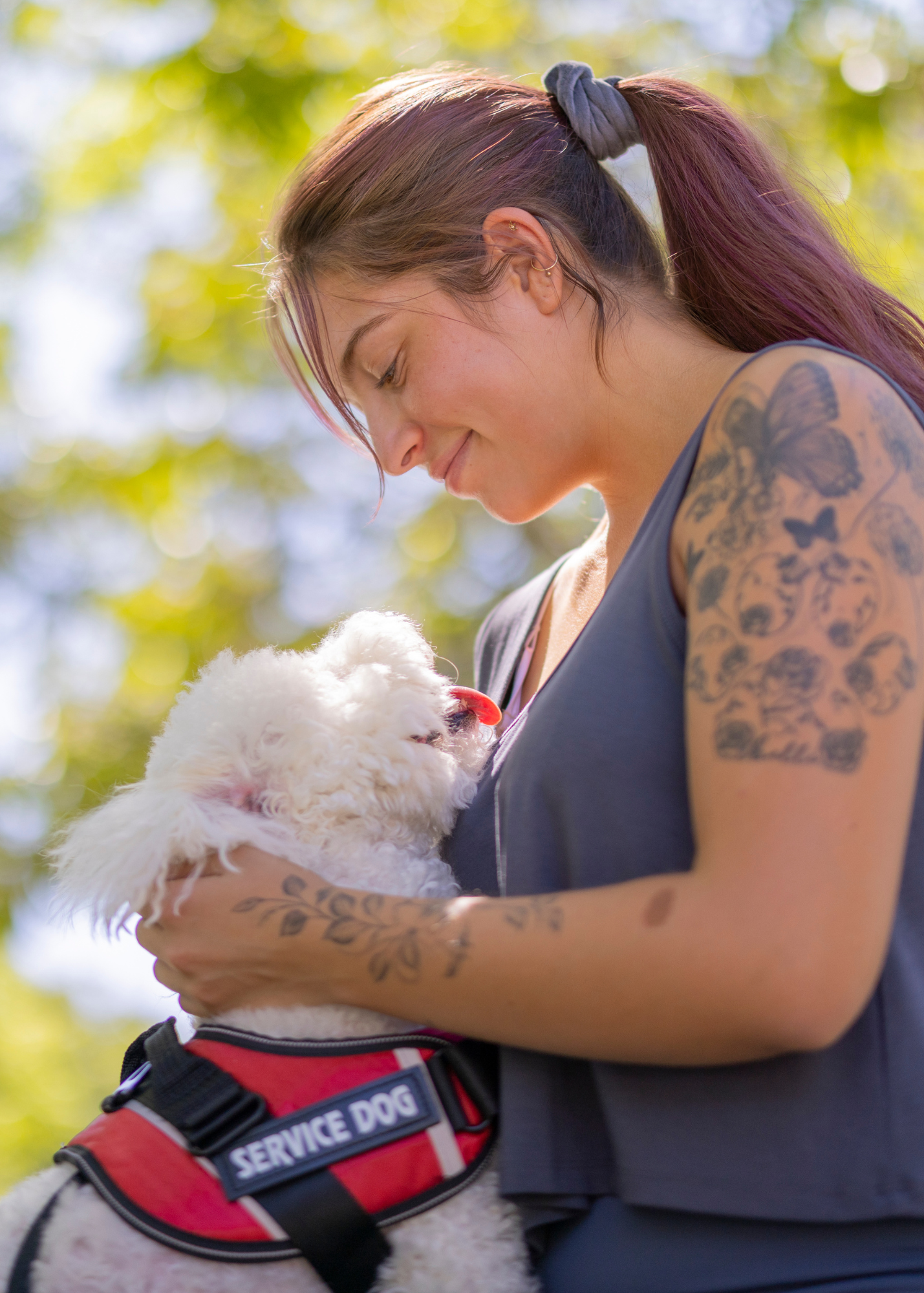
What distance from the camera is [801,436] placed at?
4.14ft

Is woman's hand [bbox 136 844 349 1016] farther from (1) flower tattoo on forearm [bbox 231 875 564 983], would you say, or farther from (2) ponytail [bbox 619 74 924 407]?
(2) ponytail [bbox 619 74 924 407]

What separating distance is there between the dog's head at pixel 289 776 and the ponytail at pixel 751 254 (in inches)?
31.6

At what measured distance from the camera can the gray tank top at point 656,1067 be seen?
121 centimetres

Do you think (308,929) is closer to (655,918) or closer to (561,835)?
(561,835)

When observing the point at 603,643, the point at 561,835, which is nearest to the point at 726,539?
the point at 603,643

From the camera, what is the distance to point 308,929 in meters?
1.43

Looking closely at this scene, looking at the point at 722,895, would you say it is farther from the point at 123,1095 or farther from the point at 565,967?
the point at 123,1095

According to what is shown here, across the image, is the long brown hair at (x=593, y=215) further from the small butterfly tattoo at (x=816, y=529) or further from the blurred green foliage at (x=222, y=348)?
the blurred green foliage at (x=222, y=348)

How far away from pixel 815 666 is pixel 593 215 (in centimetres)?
112

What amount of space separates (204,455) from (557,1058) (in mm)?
4824

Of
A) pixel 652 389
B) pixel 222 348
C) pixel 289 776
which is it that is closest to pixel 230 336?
pixel 222 348

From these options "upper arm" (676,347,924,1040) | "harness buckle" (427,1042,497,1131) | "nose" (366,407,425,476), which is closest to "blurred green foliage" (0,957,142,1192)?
"nose" (366,407,425,476)

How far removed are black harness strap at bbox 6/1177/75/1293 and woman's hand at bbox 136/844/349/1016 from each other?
0.31m

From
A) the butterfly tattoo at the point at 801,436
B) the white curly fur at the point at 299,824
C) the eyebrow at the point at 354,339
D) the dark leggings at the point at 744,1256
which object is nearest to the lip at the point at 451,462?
the eyebrow at the point at 354,339
